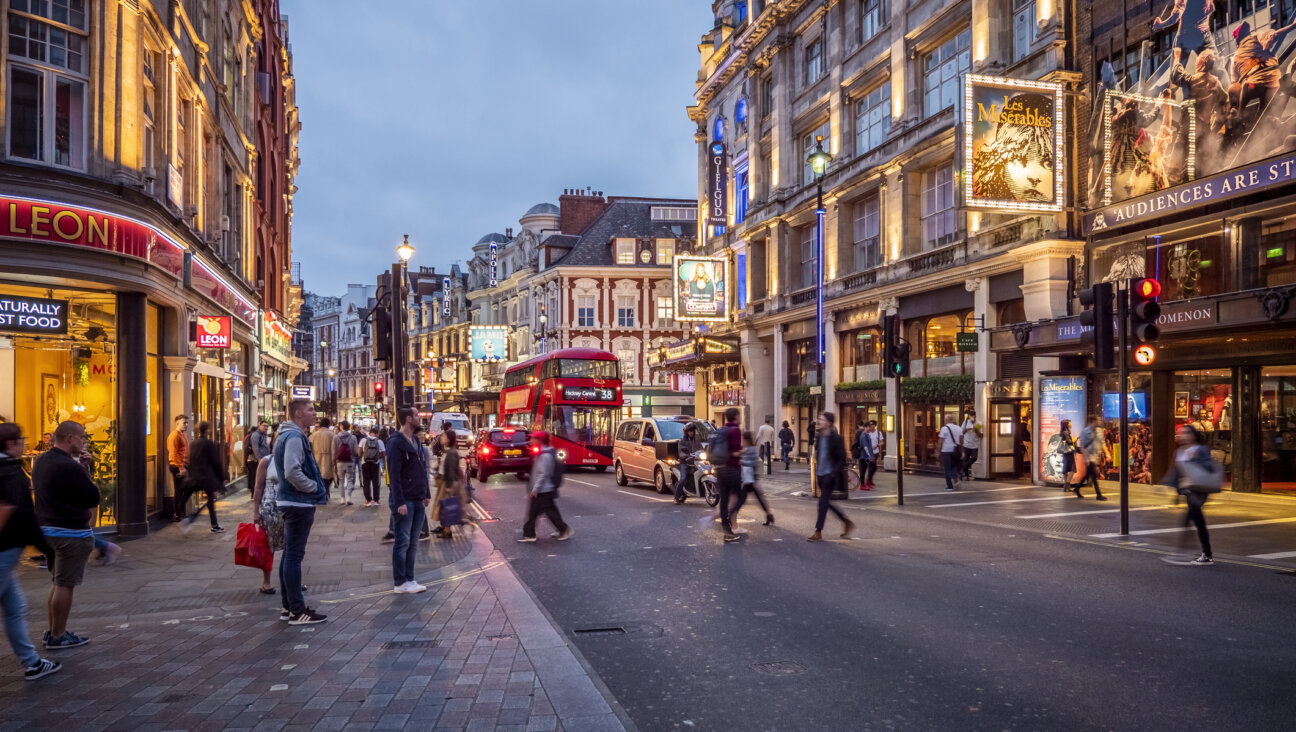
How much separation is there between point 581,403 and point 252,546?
896 inches

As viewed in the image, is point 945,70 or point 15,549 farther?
point 945,70

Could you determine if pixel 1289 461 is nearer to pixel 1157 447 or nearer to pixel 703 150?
pixel 1157 447

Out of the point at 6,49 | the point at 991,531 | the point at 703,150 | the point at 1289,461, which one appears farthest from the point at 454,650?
the point at 703,150

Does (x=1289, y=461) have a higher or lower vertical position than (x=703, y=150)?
lower

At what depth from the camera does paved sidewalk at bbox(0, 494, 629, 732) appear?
18.0ft

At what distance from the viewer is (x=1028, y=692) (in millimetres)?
Result: 5867

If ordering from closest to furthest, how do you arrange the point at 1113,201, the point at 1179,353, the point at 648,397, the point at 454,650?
the point at 454,650 < the point at 1179,353 < the point at 1113,201 < the point at 648,397

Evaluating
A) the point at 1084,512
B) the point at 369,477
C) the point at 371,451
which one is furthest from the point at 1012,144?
the point at 369,477

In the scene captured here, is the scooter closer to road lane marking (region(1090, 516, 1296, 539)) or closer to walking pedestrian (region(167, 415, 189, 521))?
road lane marking (region(1090, 516, 1296, 539))

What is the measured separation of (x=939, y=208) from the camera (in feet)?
93.2

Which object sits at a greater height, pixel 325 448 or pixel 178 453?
pixel 178 453

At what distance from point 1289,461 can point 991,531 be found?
846 centimetres

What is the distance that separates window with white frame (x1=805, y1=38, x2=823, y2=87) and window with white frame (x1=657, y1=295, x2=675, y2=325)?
30.2m

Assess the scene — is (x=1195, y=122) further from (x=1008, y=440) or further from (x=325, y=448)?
(x=325, y=448)
